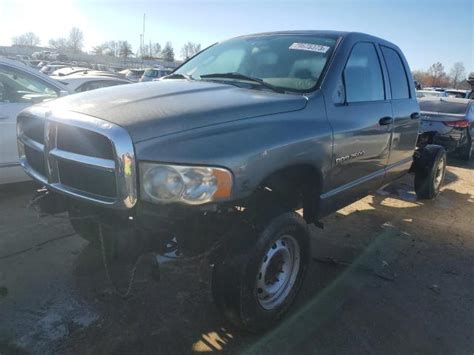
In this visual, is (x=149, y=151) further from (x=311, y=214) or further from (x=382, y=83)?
(x=382, y=83)

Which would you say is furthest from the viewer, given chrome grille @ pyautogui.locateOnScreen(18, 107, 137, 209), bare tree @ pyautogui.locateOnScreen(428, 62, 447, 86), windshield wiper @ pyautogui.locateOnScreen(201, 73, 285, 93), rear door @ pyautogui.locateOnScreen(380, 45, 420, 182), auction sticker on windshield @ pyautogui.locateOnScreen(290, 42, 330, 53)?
bare tree @ pyautogui.locateOnScreen(428, 62, 447, 86)

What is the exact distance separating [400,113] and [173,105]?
2.76m

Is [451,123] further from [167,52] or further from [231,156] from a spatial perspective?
[167,52]

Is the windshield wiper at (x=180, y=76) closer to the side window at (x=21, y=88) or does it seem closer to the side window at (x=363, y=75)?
the side window at (x=363, y=75)

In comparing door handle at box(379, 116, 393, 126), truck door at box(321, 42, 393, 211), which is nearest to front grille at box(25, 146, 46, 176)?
truck door at box(321, 42, 393, 211)

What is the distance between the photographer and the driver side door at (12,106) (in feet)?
17.2

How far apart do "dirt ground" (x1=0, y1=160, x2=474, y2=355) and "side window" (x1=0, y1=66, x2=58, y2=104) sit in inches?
54.1

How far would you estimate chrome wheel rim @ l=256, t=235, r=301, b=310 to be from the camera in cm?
301

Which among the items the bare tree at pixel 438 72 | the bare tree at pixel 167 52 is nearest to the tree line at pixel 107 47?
the bare tree at pixel 167 52

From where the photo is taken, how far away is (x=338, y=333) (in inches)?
123

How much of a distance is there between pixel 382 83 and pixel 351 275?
6.25 feet

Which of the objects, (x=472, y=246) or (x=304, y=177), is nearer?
(x=304, y=177)

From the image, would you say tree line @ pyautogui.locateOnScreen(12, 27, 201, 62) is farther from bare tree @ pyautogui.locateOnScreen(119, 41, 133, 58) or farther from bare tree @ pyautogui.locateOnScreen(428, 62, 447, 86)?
bare tree @ pyautogui.locateOnScreen(428, 62, 447, 86)

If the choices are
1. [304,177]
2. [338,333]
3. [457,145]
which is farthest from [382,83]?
[457,145]
